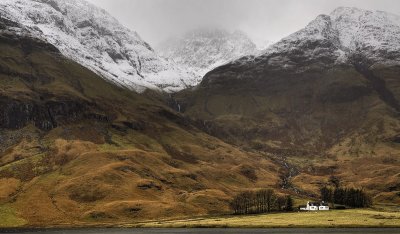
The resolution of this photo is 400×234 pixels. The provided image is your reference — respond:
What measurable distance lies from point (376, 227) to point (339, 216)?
121ft

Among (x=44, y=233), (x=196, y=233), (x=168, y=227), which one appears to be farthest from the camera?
(x=168, y=227)

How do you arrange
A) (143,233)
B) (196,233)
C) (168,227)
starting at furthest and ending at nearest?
1. (168,227)
2. (143,233)
3. (196,233)

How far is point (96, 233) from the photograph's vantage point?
16700 centimetres

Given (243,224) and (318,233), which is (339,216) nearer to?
(243,224)

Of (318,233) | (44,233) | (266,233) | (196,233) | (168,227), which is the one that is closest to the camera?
(318,233)

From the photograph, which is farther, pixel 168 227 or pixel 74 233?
pixel 168 227

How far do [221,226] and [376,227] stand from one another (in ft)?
177

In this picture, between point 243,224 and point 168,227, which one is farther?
point 168,227

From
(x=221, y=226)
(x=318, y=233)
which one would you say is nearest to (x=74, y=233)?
(x=221, y=226)

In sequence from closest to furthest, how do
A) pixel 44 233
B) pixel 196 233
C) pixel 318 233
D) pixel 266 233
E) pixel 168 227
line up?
pixel 318 233 < pixel 266 233 < pixel 196 233 < pixel 44 233 < pixel 168 227

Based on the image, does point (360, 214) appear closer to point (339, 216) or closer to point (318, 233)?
point (339, 216)

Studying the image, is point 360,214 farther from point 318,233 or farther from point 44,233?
point 44,233

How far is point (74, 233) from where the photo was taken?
170875 mm

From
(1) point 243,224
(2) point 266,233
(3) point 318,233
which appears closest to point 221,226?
(1) point 243,224
